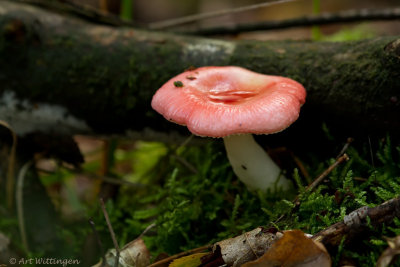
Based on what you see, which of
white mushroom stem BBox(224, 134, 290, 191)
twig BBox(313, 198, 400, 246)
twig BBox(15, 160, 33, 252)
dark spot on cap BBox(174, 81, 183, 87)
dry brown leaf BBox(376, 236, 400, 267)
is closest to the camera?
dry brown leaf BBox(376, 236, 400, 267)

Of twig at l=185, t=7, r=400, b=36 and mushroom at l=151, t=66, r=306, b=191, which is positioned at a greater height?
twig at l=185, t=7, r=400, b=36

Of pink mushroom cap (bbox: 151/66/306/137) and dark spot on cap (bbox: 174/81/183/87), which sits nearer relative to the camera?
pink mushroom cap (bbox: 151/66/306/137)

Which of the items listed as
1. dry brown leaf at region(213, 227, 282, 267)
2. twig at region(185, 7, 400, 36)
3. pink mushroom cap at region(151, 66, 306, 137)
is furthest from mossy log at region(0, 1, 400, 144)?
dry brown leaf at region(213, 227, 282, 267)

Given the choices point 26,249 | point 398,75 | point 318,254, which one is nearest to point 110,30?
point 26,249

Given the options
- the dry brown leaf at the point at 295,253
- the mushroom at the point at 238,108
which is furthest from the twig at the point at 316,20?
the dry brown leaf at the point at 295,253

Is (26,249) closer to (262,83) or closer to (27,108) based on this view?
(27,108)

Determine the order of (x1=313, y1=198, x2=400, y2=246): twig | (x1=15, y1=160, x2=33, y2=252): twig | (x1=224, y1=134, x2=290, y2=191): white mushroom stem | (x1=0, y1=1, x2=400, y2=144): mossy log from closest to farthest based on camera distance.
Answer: (x1=313, y1=198, x2=400, y2=246): twig, (x1=224, y1=134, x2=290, y2=191): white mushroom stem, (x1=0, y1=1, x2=400, y2=144): mossy log, (x1=15, y1=160, x2=33, y2=252): twig

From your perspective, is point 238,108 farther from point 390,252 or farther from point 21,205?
point 21,205

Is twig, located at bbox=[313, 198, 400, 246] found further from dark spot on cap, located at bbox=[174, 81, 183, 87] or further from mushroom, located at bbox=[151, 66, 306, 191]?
dark spot on cap, located at bbox=[174, 81, 183, 87]
